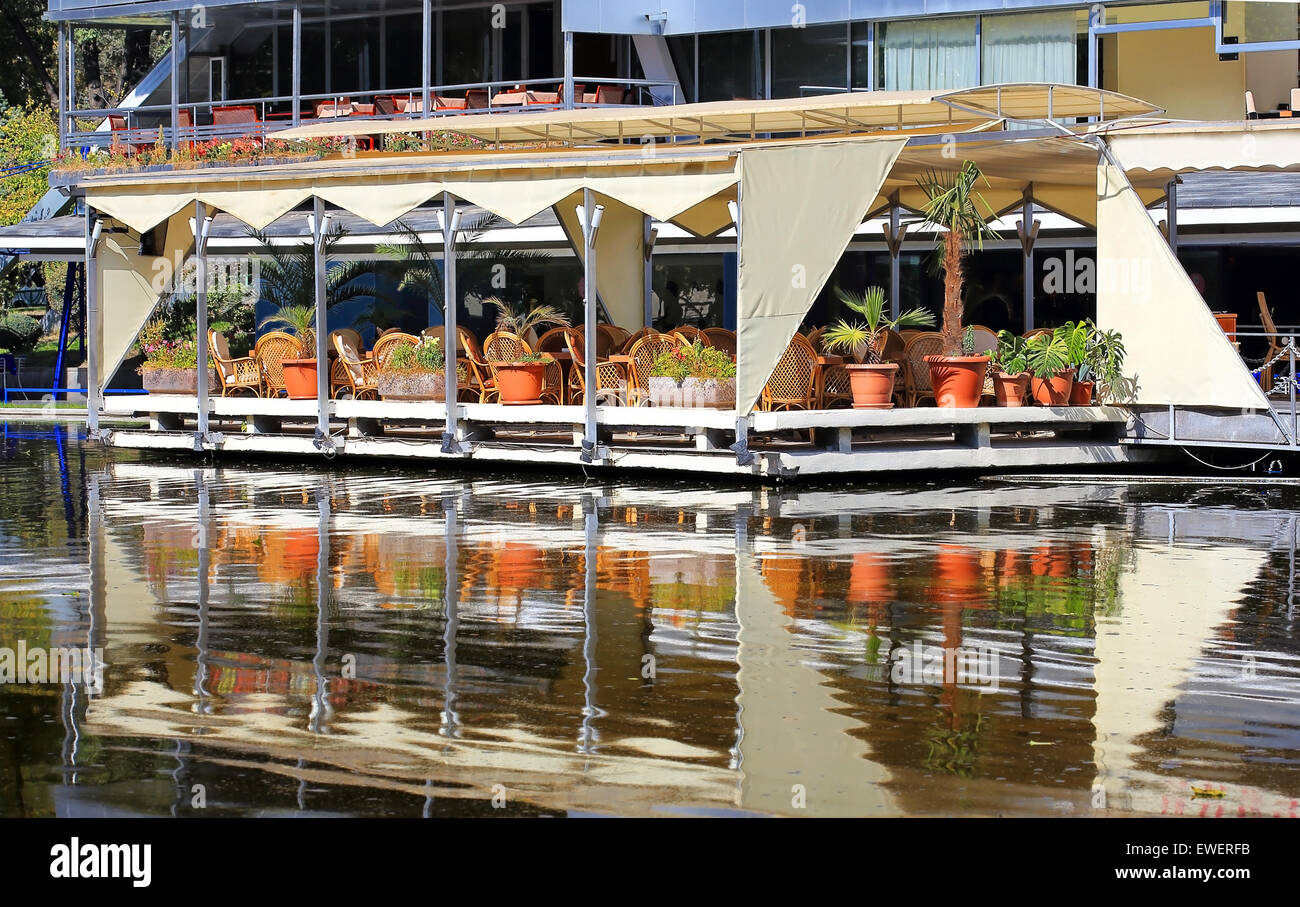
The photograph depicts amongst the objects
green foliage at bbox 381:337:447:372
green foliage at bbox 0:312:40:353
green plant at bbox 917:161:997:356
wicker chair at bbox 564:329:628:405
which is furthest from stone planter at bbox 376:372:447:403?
green foliage at bbox 0:312:40:353

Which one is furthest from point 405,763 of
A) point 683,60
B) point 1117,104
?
point 683,60

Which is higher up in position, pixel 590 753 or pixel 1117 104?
pixel 1117 104

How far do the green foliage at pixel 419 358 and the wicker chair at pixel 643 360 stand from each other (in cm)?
258

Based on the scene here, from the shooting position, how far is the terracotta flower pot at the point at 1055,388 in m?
17.0

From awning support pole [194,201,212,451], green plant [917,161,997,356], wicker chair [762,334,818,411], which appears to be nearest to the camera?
wicker chair [762,334,818,411]

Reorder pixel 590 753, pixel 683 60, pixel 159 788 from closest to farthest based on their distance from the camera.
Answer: pixel 159 788, pixel 590 753, pixel 683 60

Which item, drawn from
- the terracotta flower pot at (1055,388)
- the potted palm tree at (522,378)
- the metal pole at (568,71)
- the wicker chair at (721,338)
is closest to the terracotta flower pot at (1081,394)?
the terracotta flower pot at (1055,388)

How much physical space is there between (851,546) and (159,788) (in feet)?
22.1

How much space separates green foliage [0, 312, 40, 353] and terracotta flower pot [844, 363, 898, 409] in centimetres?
2755

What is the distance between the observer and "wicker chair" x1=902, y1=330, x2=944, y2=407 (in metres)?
17.6

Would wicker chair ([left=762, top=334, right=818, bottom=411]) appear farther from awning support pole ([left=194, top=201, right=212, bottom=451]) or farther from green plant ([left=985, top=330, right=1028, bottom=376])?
awning support pole ([left=194, top=201, right=212, bottom=451])

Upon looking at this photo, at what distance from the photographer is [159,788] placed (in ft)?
A: 18.6

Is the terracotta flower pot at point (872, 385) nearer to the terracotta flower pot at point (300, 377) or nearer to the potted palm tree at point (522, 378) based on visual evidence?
the potted palm tree at point (522, 378)
